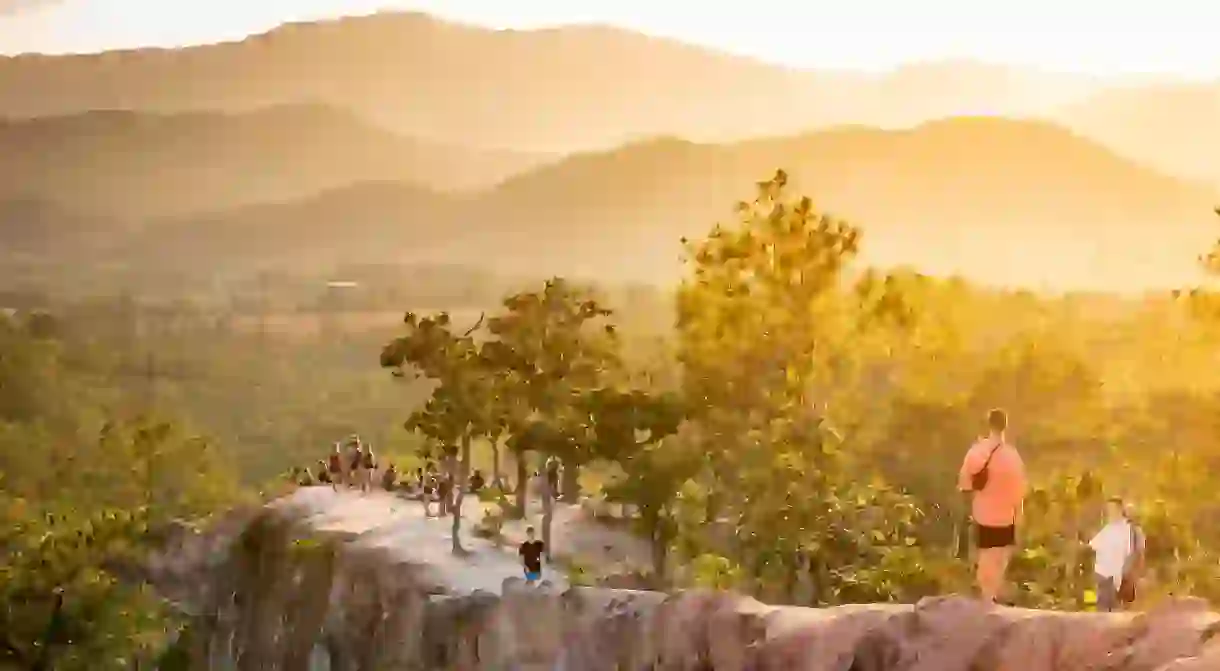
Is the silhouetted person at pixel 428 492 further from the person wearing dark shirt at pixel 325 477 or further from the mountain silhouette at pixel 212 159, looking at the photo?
the mountain silhouette at pixel 212 159

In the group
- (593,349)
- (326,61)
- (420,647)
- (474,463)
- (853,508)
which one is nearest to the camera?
(420,647)

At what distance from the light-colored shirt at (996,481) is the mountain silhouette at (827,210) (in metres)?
35.4

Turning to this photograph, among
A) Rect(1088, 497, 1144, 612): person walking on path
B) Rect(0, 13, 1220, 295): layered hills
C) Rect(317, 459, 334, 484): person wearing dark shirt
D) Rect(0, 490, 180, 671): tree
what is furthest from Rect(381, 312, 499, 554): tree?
Rect(0, 13, 1220, 295): layered hills

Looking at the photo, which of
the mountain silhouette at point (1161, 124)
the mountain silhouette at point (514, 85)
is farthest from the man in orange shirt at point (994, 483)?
the mountain silhouette at point (1161, 124)

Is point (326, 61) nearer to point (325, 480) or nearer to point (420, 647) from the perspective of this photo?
point (325, 480)

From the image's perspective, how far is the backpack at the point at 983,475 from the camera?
10.4m

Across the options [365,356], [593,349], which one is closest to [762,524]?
[593,349]

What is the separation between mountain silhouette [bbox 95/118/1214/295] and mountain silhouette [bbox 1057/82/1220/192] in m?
0.68

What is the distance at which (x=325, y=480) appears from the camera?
89.3 ft

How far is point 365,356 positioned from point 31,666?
27.7 metres

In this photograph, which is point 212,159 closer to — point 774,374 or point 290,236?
point 290,236

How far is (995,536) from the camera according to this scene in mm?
10680

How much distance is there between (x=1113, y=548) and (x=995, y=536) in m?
2.28

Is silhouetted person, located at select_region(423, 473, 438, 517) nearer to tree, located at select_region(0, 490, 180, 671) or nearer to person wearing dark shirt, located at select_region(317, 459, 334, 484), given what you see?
person wearing dark shirt, located at select_region(317, 459, 334, 484)
